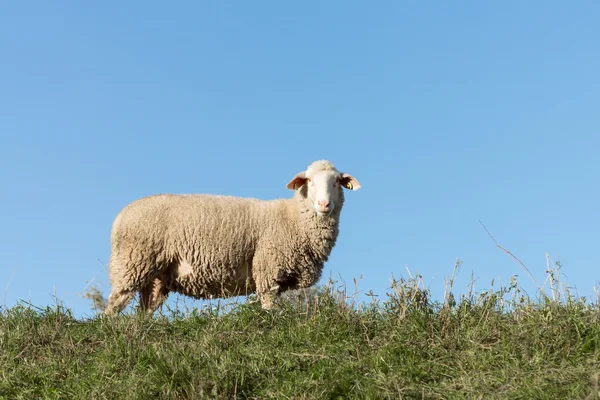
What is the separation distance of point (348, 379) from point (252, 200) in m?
5.51

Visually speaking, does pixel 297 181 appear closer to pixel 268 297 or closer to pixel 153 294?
pixel 268 297

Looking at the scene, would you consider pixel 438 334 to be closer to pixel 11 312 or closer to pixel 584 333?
pixel 584 333

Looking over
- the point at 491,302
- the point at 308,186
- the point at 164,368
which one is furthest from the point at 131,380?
the point at 308,186

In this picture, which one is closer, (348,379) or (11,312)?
(348,379)

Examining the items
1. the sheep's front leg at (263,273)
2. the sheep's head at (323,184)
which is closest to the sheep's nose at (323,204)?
the sheep's head at (323,184)

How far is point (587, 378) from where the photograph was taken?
5.52m

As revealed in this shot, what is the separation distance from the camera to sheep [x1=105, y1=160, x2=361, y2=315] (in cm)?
1032

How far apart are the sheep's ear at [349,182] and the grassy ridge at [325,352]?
350 cm

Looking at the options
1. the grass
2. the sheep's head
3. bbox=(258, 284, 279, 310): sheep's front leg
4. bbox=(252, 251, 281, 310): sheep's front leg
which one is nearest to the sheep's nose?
the sheep's head

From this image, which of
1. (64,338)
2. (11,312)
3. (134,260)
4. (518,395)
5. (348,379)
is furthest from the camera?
(134,260)

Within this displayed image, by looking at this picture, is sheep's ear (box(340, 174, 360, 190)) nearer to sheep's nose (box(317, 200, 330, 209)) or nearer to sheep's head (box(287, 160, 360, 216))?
sheep's head (box(287, 160, 360, 216))

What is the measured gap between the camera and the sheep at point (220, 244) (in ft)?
33.9

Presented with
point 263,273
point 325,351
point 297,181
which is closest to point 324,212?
point 297,181

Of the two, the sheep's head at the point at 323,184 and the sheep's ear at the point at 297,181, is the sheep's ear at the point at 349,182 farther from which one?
the sheep's ear at the point at 297,181
